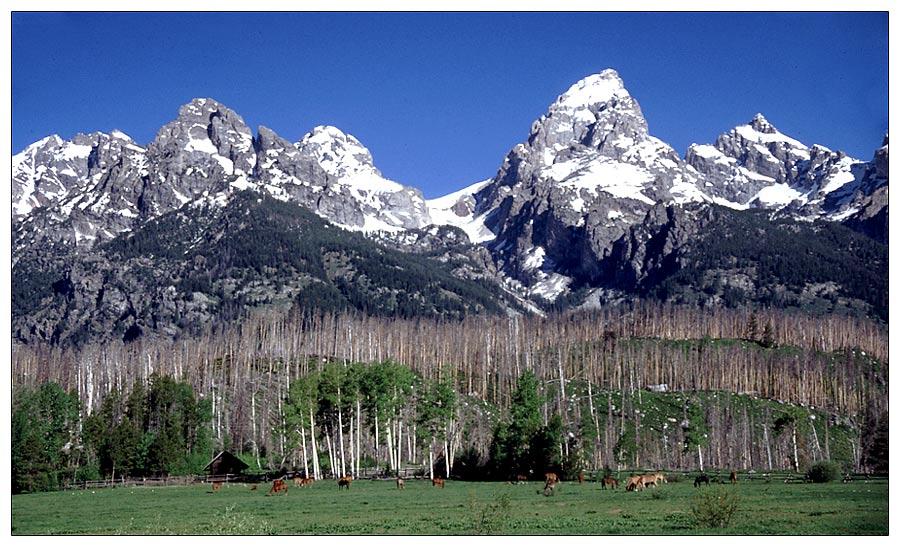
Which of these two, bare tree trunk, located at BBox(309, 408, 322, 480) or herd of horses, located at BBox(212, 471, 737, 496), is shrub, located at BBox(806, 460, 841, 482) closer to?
herd of horses, located at BBox(212, 471, 737, 496)

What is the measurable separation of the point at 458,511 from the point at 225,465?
42.7 metres

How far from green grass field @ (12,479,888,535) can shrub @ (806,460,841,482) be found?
2.44 m

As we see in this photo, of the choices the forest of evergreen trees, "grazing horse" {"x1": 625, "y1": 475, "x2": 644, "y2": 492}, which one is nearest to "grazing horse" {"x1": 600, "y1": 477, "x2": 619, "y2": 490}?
"grazing horse" {"x1": 625, "y1": 475, "x2": 644, "y2": 492}

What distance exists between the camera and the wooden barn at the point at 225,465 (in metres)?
81.3

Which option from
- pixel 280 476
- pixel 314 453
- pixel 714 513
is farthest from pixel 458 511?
pixel 280 476

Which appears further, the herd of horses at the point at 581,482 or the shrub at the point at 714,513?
the herd of horses at the point at 581,482

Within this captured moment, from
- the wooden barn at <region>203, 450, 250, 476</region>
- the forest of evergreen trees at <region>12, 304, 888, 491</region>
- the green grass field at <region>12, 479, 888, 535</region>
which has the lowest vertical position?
the green grass field at <region>12, 479, 888, 535</region>

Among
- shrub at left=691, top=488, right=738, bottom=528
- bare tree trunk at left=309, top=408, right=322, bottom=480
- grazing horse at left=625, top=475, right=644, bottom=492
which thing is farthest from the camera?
bare tree trunk at left=309, top=408, right=322, bottom=480

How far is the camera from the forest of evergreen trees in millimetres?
80625

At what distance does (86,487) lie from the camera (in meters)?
72.6

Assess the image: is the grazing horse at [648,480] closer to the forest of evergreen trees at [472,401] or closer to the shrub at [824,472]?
the forest of evergreen trees at [472,401]

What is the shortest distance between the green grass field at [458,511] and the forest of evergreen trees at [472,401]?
13620mm

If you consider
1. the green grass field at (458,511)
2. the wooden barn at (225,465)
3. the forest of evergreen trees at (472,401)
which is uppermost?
the forest of evergreen trees at (472,401)

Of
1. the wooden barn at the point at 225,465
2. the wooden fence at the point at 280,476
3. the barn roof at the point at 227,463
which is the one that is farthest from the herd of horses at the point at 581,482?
the barn roof at the point at 227,463
